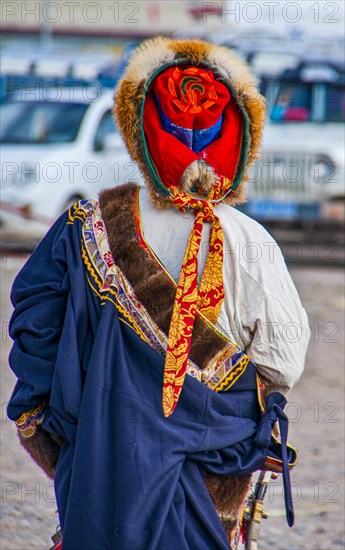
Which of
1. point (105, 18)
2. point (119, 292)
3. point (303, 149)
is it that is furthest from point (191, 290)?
point (105, 18)

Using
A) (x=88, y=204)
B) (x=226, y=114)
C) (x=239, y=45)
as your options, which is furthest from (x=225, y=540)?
(x=239, y=45)

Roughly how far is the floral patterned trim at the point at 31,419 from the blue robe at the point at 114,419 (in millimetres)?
22

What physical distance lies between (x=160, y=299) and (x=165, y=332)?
9 cm

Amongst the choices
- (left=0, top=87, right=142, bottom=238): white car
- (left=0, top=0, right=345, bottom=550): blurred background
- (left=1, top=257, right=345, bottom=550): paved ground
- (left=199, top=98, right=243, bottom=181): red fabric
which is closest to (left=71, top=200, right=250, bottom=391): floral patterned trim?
(left=199, top=98, right=243, bottom=181): red fabric

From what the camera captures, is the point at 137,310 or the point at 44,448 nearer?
the point at 137,310

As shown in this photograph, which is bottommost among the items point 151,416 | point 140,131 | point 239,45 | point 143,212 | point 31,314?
point 239,45

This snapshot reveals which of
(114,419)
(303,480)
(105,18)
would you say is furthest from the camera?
(105,18)

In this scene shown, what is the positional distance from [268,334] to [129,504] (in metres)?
0.63

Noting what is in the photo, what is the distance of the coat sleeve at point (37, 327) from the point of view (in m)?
2.74

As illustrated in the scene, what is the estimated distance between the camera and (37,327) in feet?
9.03

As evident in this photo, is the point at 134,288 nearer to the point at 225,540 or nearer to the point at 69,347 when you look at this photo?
the point at 69,347

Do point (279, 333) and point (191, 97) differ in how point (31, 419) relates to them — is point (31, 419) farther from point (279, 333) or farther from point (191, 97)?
point (191, 97)

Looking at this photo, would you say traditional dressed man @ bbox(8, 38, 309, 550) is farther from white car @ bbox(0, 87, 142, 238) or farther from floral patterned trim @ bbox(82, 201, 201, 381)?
white car @ bbox(0, 87, 142, 238)

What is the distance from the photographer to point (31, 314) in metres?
2.77
